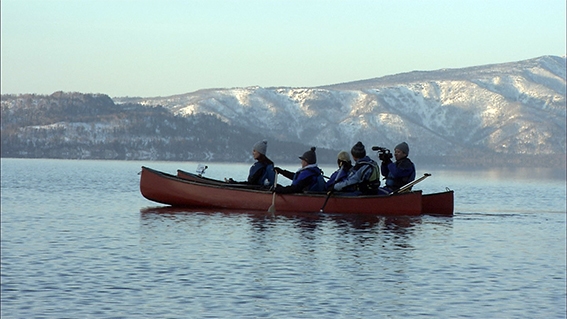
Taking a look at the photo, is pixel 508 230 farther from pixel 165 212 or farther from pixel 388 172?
pixel 165 212

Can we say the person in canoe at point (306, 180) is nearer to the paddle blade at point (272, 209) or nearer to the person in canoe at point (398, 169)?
the paddle blade at point (272, 209)

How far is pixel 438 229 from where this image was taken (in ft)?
127

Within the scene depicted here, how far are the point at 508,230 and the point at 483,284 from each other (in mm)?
17903

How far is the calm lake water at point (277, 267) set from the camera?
2020 cm

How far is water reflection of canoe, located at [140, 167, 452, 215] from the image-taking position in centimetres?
4100

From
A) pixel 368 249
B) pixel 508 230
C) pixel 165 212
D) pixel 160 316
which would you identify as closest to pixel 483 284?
pixel 368 249

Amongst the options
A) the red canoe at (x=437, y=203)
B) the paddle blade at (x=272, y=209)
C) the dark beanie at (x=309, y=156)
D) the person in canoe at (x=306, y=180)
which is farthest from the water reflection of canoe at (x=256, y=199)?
the dark beanie at (x=309, y=156)

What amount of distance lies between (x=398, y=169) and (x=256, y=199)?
589cm

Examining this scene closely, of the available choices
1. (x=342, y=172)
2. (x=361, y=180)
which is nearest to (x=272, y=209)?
(x=342, y=172)

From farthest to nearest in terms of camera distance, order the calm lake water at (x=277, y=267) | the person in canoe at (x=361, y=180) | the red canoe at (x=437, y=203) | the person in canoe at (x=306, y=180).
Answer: the red canoe at (x=437, y=203) < the person in canoe at (x=306, y=180) < the person in canoe at (x=361, y=180) < the calm lake water at (x=277, y=267)

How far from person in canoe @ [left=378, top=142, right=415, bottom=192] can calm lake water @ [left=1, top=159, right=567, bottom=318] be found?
1.93 meters

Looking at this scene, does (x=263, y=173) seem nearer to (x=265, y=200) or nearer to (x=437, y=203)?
(x=265, y=200)

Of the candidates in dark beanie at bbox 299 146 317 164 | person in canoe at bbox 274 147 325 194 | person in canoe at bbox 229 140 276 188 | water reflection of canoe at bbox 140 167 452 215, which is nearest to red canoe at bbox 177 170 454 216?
water reflection of canoe at bbox 140 167 452 215

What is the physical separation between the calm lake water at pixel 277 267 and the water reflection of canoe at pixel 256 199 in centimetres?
51
